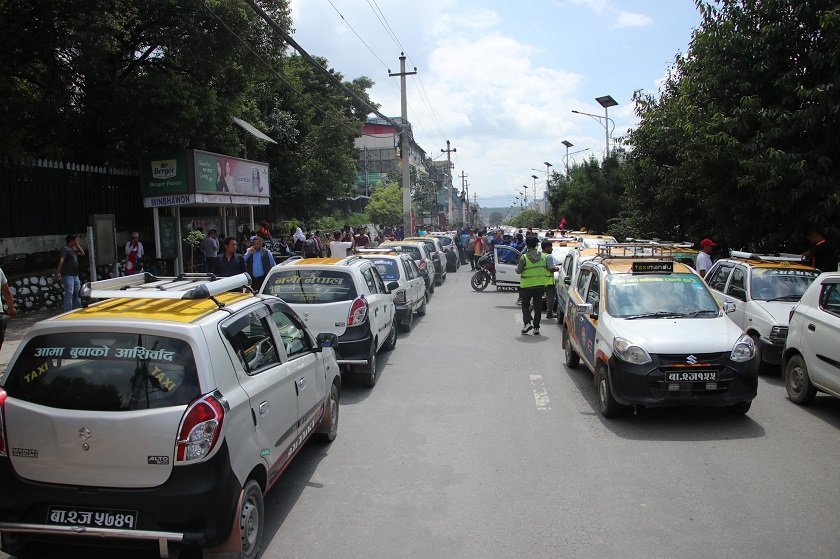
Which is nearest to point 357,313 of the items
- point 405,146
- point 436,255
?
point 436,255

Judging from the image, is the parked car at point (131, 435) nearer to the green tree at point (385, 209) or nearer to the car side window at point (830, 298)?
the car side window at point (830, 298)

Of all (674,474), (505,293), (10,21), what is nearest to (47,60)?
(10,21)

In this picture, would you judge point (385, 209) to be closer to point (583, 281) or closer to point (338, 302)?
point (583, 281)

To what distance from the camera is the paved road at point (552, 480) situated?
4633 millimetres

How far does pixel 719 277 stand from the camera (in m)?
11.7

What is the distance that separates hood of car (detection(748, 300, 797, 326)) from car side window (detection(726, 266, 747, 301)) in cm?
43

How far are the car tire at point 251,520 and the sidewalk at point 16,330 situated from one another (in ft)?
24.8

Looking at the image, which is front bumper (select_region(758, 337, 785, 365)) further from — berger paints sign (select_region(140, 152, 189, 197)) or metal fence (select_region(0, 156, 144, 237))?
berger paints sign (select_region(140, 152, 189, 197))

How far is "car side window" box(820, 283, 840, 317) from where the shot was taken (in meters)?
7.60

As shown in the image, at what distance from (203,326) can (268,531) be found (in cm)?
169

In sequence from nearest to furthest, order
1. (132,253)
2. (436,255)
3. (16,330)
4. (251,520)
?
1. (251,520)
2. (16,330)
3. (132,253)
4. (436,255)

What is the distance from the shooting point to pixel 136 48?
18.8 meters

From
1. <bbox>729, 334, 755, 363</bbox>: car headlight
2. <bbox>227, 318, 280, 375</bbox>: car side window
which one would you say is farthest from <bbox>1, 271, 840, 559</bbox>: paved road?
<bbox>227, 318, 280, 375</bbox>: car side window

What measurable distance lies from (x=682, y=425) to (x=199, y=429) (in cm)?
535
